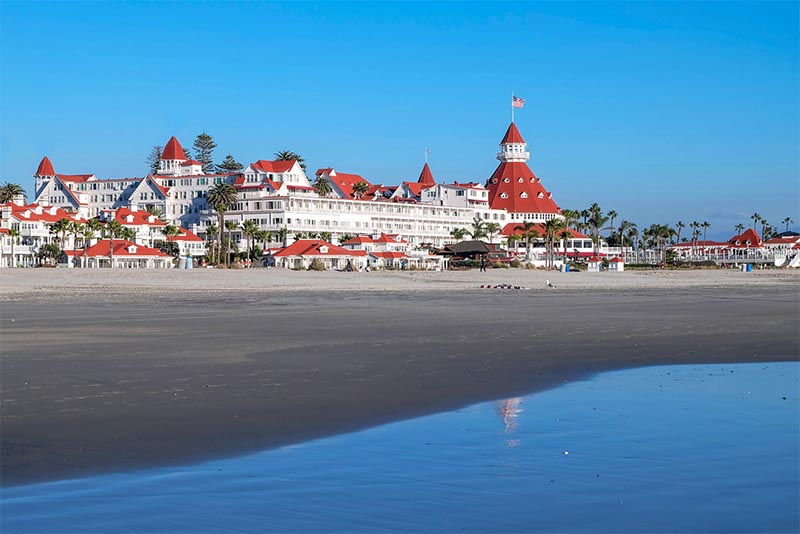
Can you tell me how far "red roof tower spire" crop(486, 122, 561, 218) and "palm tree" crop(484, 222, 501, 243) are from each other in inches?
445

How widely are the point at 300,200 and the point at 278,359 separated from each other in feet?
312

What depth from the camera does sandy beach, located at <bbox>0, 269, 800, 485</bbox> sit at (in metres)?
10.0

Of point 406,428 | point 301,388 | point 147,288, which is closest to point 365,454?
point 406,428

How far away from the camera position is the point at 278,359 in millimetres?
16828

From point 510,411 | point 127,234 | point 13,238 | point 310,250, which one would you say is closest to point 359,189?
point 310,250

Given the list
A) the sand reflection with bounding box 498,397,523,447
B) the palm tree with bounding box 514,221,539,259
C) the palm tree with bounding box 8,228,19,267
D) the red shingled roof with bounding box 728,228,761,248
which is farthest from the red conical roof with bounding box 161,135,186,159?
the sand reflection with bounding box 498,397,523,447

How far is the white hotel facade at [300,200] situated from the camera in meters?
112

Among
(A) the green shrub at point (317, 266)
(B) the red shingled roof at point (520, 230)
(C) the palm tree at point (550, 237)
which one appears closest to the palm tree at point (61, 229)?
(A) the green shrub at point (317, 266)

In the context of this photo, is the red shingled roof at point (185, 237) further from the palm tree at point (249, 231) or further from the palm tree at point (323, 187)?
the palm tree at point (323, 187)

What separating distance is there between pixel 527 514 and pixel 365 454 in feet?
8.35

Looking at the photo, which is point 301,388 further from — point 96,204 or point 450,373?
point 96,204

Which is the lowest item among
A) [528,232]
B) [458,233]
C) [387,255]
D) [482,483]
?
[482,483]

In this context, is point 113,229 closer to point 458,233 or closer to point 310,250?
point 310,250

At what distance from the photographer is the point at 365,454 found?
939cm
